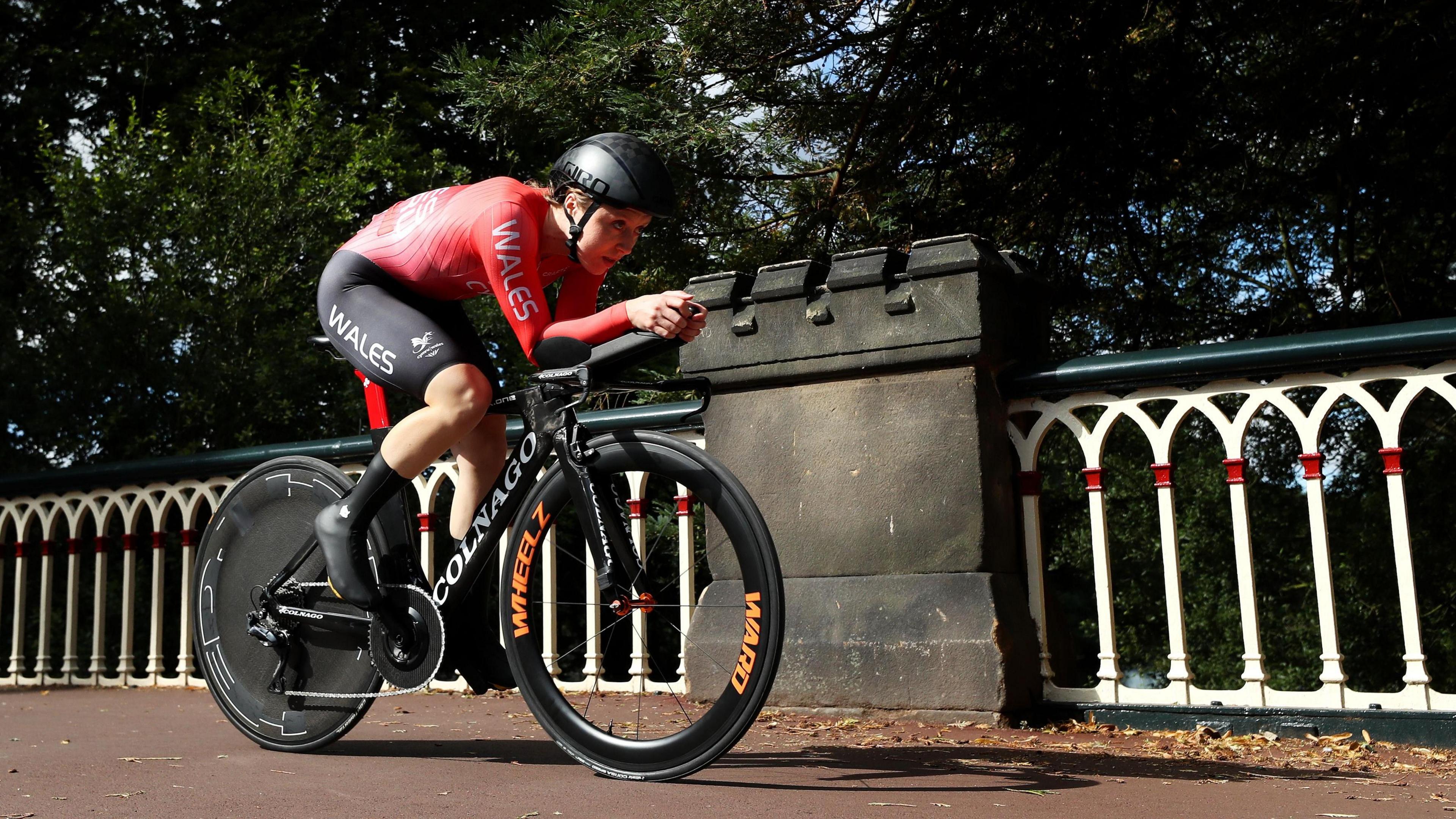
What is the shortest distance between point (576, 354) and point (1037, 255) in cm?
580

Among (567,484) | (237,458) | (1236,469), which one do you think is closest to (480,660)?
(567,484)

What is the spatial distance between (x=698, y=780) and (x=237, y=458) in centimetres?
370

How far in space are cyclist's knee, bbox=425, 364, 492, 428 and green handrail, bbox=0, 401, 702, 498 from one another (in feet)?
5.64

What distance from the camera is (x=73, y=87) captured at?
51.2ft

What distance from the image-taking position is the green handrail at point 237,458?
5227 mm

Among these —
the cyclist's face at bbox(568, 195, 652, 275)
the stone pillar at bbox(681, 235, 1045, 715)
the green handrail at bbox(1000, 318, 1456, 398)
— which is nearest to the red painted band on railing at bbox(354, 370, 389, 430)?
the cyclist's face at bbox(568, 195, 652, 275)

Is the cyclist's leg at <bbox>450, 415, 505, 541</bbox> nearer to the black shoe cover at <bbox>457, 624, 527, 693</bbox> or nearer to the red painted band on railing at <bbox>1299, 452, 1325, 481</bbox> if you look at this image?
the black shoe cover at <bbox>457, 624, 527, 693</bbox>

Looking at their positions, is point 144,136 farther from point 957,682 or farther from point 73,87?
point 957,682

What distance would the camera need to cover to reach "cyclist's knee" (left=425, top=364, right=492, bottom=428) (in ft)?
10.8

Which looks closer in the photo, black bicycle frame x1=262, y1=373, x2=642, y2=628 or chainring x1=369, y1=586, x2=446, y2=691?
black bicycle frame x1=262, y1=373, x2=642, y2=628

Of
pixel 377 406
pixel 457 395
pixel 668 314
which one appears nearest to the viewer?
pixel 668 314

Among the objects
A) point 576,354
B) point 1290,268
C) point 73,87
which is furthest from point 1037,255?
point 73,87

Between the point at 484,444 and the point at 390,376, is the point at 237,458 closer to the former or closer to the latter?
the point at 484,444

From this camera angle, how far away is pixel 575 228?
10.5 ft
